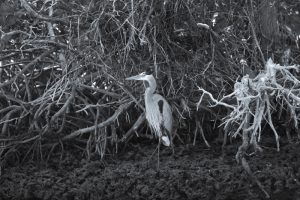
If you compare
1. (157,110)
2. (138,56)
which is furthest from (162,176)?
(138,56)

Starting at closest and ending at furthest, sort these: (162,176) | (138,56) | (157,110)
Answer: (157,110) < (162,176) < (138,56)

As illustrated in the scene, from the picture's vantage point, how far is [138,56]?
5.98m

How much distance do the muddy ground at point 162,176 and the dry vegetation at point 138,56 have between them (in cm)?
21

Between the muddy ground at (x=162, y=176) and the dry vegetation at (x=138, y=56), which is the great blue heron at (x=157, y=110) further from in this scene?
the muddy ground at (x=162, y=176)

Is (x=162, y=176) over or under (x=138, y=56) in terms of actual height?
under

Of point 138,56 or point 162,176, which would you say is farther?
point 138,56

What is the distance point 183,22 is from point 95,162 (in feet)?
5.35

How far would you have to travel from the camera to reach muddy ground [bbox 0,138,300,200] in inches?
210

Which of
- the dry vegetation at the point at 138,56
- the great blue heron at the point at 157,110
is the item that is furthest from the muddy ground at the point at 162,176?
the great blue heron at the point at 157,110

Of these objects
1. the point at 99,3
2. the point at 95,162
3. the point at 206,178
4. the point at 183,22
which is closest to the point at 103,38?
the point at 99,3

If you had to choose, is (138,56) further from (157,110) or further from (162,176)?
(162,176)

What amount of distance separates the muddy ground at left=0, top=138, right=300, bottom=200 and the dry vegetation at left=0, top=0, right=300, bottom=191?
205 millimetres

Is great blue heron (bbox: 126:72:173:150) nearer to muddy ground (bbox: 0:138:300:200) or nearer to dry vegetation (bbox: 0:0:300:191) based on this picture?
dry vegetation (bbox: 0:0:300:191)

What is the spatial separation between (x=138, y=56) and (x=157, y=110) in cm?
74
